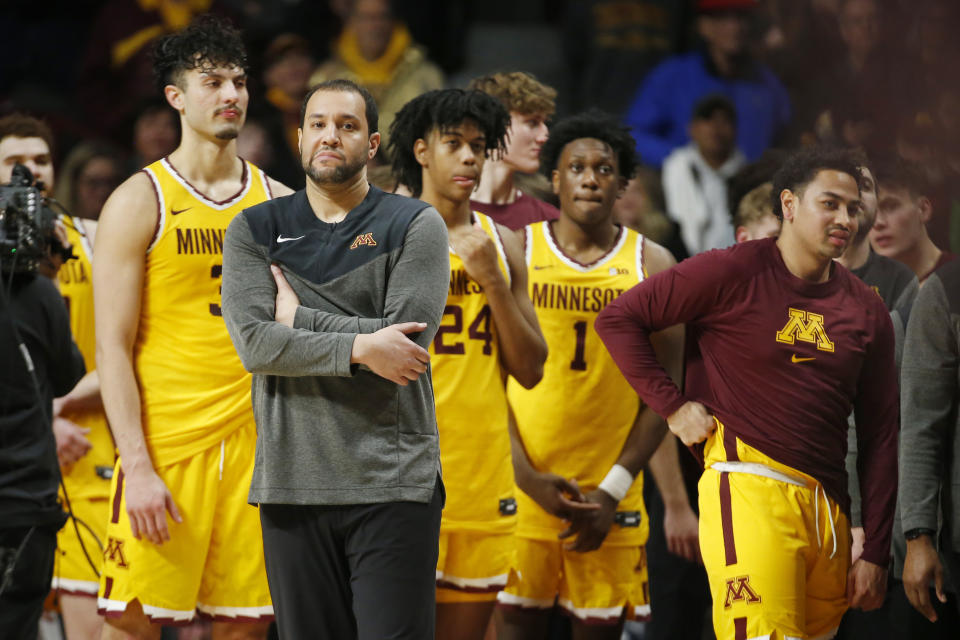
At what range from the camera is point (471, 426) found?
16.1 feet

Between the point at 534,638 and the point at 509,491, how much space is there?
0.76m

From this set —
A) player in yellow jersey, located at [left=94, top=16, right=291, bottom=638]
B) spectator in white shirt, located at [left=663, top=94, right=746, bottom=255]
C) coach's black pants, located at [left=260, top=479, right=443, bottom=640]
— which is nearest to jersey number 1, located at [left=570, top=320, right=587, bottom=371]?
player in yellow jersey, located at [left=94, top=16, right=291, bottom=638]

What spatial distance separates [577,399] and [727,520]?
1142mm

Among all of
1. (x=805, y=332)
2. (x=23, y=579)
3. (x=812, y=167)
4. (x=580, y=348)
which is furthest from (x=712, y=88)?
(x=23, y=579)

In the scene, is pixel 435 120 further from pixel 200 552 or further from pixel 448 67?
pixel 448 67

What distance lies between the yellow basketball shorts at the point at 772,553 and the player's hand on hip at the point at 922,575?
0.97 ft

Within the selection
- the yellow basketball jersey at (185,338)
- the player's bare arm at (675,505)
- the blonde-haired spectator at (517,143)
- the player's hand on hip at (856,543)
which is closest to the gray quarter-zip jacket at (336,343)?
the yellow basketball jersey at (185,338)

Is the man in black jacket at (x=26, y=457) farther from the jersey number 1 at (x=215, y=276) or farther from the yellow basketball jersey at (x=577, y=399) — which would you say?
the yellow basketball jersey at (x=577, y=399)

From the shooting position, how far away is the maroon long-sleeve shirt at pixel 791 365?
172 inches

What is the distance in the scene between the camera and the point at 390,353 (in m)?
3.67

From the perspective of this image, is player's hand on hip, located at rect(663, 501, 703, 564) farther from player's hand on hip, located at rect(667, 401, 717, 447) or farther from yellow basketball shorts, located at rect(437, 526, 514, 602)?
player's hand on hip, located at rect(667, 401, 717, 447)

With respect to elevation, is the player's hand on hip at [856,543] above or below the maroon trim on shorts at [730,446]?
below

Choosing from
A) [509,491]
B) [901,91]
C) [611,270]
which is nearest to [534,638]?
[509,491]

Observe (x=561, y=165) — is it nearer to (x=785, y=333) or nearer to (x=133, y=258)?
(x=785, y=333)
